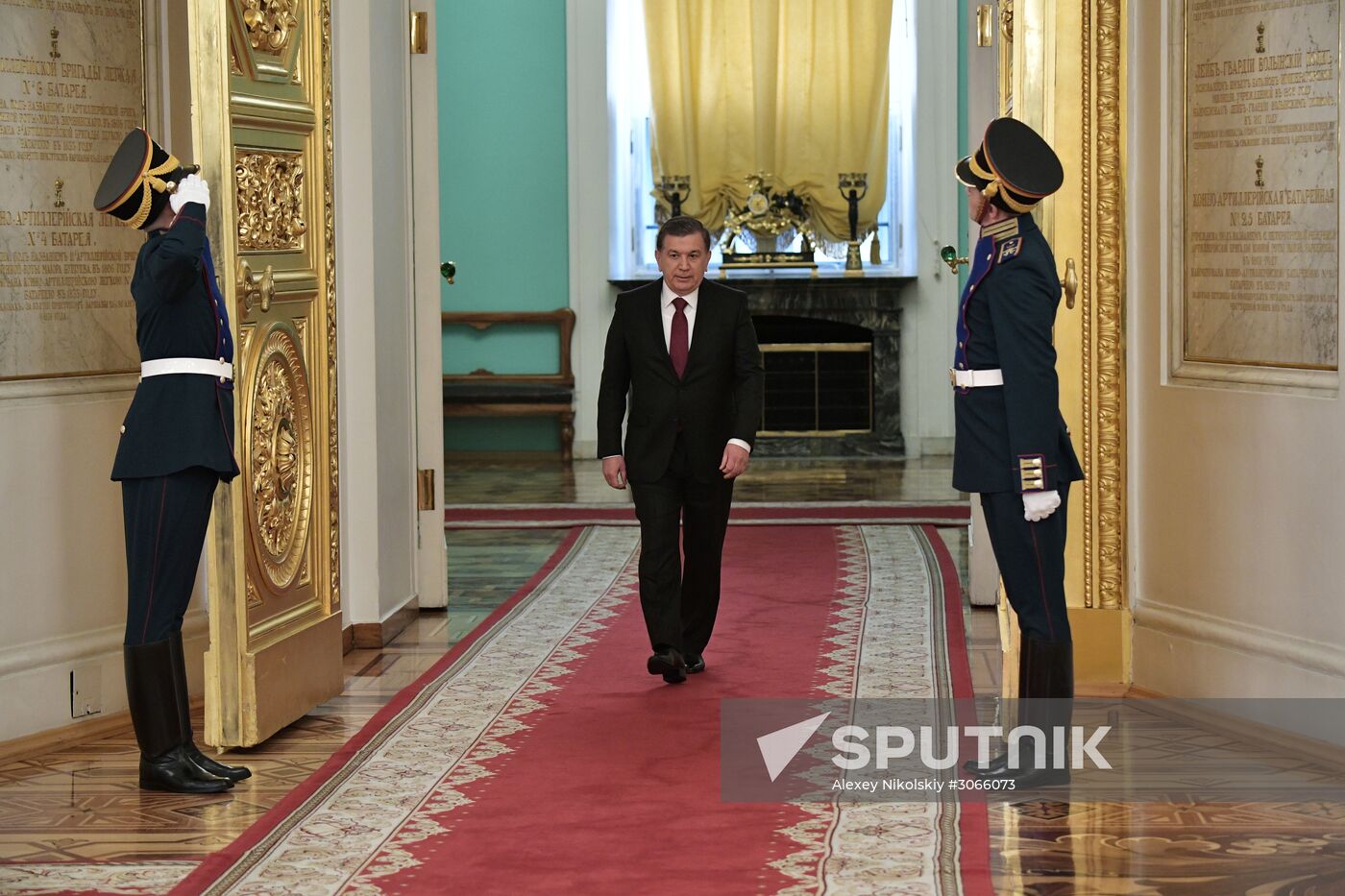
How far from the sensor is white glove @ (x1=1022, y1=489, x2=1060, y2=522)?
393cm

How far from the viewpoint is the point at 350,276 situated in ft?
20.0

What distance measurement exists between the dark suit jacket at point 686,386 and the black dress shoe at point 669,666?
572mm

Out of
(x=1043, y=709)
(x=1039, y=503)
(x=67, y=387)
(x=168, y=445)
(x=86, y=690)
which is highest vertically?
(x=67, y=387)

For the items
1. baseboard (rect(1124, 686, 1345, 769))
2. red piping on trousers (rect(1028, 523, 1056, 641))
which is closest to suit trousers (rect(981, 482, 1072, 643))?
red piping on trousers (rect(1028, 523, 1056, 641))

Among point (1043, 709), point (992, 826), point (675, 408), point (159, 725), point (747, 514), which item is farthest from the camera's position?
point (747, 514)

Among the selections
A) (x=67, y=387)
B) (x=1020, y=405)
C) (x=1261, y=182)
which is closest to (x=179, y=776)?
(x=67, y=387)

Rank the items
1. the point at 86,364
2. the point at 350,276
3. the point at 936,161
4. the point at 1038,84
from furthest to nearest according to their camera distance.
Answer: the point at 936,161 → the point at 350,276 → the point at 86,364 → the point at 1038,84

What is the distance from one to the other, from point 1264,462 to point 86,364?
356cm

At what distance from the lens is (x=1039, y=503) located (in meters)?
3.93

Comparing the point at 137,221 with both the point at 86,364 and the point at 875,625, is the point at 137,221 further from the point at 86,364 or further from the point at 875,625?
the point at 875,625

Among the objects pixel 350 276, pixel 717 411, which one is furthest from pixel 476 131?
pixel 717 411

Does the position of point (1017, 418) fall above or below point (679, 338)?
below

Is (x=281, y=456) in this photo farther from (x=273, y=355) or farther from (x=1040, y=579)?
(x=1040, y=579)

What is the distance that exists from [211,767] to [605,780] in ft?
3.42
